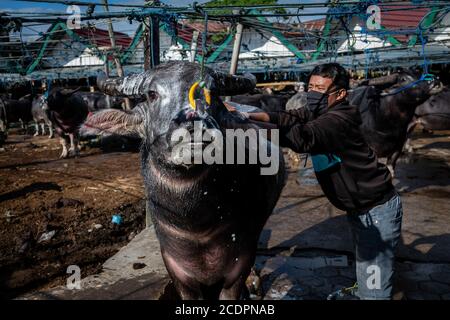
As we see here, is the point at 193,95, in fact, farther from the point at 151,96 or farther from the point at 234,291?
the point at 234,291

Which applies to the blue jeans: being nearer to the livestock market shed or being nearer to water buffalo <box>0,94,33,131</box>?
the livestock market shed

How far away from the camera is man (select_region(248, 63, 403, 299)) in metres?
2.44

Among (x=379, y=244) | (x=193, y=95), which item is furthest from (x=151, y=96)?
(x=379, y=244)

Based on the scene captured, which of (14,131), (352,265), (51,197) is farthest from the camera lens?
(14,131)

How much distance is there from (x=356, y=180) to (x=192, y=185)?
119cm

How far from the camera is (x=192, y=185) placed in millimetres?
2146

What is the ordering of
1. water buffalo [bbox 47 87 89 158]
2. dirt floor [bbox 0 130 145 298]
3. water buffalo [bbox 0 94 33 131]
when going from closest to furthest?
dirt floor [bbox 0 130 145 298]
water buffalo [bbox 47 87 89 158]
water buffalo [bbox 0 94 33 131]

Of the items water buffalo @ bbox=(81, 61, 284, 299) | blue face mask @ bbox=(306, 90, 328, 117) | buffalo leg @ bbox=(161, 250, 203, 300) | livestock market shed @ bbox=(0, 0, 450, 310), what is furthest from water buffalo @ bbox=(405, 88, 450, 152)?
buffalo leg @ bbox=(161, 250, 203, 300)

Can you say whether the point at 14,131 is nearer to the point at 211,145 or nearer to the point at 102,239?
the point at 102,239

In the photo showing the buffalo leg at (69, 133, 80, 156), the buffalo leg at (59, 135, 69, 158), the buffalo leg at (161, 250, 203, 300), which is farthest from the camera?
the buffalo leg at (69, 133, 80, 156)

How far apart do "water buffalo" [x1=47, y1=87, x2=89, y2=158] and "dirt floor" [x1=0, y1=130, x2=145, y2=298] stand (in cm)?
71

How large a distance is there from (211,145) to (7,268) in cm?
382

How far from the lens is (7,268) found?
4402 millimetres
